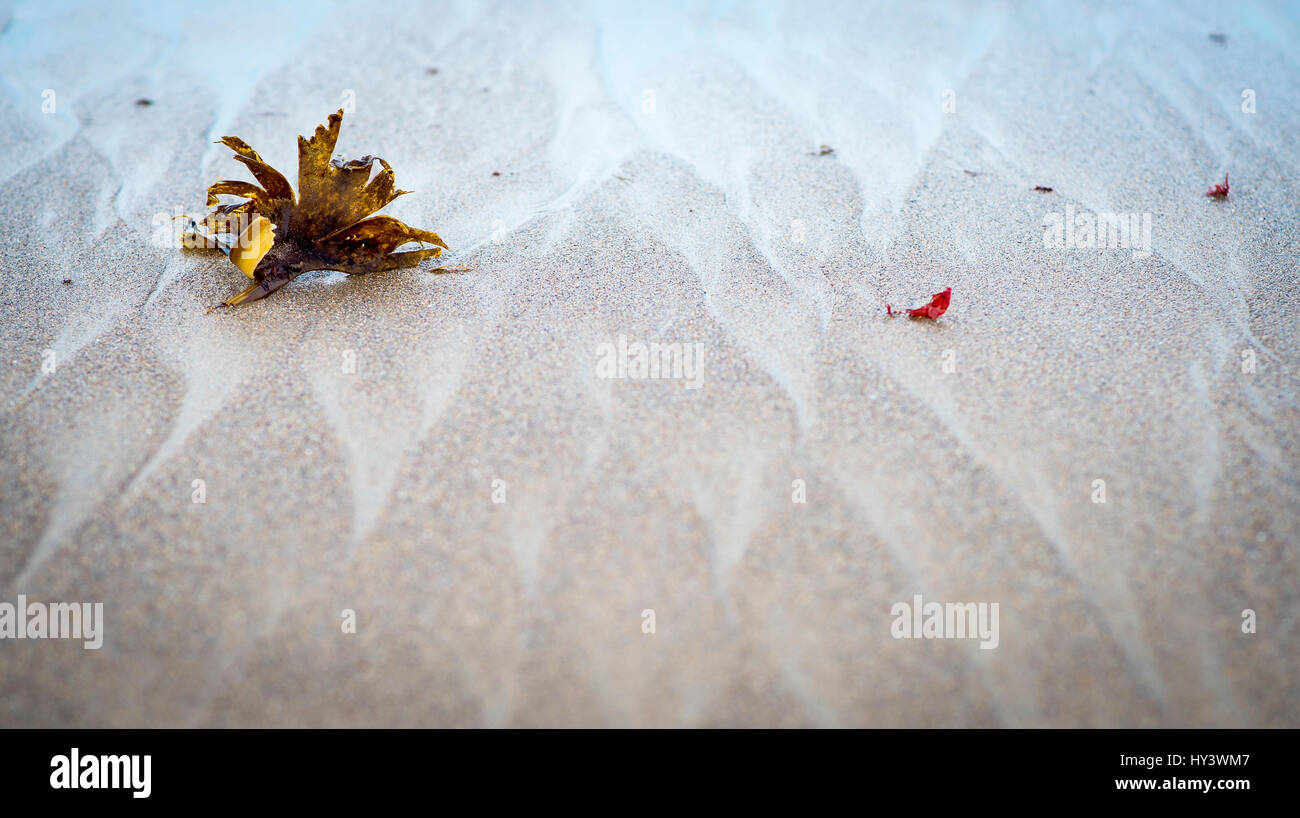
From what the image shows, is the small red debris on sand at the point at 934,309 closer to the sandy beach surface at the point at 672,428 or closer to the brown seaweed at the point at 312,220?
the sandy beach surface at the point at 672,428

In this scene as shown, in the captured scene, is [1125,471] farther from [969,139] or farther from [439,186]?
[439,186]

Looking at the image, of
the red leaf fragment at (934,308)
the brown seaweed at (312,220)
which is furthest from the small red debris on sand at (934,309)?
the brown seaweed at (312,220)

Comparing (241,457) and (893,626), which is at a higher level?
(241,457)

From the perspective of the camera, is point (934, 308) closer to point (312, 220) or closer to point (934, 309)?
point (934, 309)

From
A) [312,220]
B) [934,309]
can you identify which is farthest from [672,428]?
[312,220]

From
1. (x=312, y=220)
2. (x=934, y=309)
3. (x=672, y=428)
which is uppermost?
(x=312, y=220)
